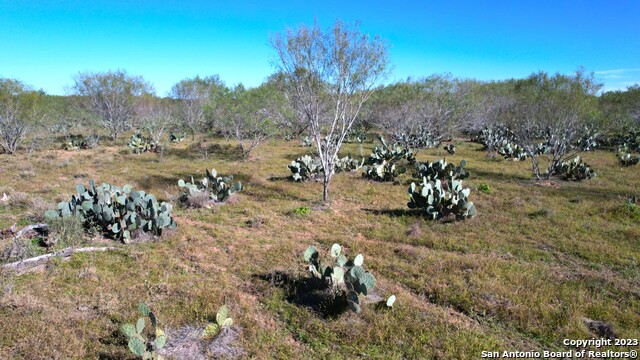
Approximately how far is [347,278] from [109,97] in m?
29.3

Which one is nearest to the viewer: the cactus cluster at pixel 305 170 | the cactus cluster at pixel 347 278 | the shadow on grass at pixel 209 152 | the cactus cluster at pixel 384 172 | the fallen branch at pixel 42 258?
the cactus cluster at pixel 347 278

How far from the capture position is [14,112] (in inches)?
726

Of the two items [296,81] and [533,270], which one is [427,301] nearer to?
[533,270]

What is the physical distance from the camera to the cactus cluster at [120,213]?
22.7ft

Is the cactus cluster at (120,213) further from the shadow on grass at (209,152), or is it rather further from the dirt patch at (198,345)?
the shadow on grass at (209,152)

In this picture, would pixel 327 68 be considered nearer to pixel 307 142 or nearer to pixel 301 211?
pixel 301 211

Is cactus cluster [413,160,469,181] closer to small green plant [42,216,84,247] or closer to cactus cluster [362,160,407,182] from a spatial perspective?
cactus cluster [362,160,407,182]

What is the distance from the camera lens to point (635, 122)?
26.4 m

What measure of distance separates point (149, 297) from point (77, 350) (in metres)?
1.21

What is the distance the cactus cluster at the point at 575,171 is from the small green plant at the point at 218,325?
45.8 feet

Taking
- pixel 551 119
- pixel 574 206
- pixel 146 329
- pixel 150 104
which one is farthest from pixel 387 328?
pixel 150 104

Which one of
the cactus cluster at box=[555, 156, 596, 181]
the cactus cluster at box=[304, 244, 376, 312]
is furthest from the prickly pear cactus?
the cactus cluster at box=[555, 156, 596, 181]

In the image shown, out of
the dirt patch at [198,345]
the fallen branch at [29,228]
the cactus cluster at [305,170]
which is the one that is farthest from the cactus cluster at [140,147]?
the dirt patch at [198,345]

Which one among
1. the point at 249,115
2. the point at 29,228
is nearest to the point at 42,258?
the point at 29,228
